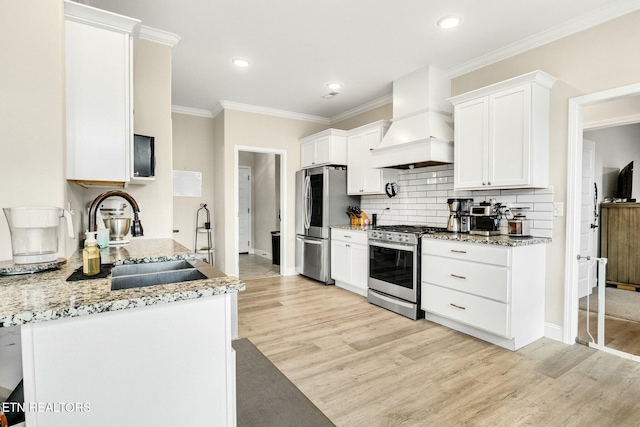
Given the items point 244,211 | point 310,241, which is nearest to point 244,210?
point 244,211

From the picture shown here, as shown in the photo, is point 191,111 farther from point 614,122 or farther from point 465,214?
point 614,122

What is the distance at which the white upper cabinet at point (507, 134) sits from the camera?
2773 mm

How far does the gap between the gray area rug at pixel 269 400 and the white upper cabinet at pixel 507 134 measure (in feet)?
8.05

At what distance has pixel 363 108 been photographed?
513 cm

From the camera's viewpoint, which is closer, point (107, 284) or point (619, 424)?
point (107, 284)

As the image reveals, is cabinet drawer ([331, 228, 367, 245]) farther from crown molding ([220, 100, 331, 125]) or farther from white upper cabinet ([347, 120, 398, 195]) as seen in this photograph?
crown molding ([220, 100, 331, 125])

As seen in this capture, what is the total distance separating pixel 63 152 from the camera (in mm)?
1729

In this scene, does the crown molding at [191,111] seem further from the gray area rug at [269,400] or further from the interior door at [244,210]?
the gray area rug at [269,400]

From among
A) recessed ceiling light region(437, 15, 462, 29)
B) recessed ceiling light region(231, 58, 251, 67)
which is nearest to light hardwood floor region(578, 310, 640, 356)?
recessed ceiling light region(437, 15, 462, 29)

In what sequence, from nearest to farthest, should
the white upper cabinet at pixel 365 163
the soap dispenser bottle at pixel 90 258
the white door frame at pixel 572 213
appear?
the soap dispenser bottle at pixel 90 258 → the white door frame at pixel 572 213 → the white upper cabinet at pixel 365 163

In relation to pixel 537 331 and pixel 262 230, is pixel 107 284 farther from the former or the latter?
pixel 262 230

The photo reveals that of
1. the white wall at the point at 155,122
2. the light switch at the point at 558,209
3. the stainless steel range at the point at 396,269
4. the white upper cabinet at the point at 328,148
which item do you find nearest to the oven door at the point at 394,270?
the stainless steel range at the point at 396,269

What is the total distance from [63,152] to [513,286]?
323 centimetres

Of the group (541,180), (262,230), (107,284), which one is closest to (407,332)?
(541,180)
